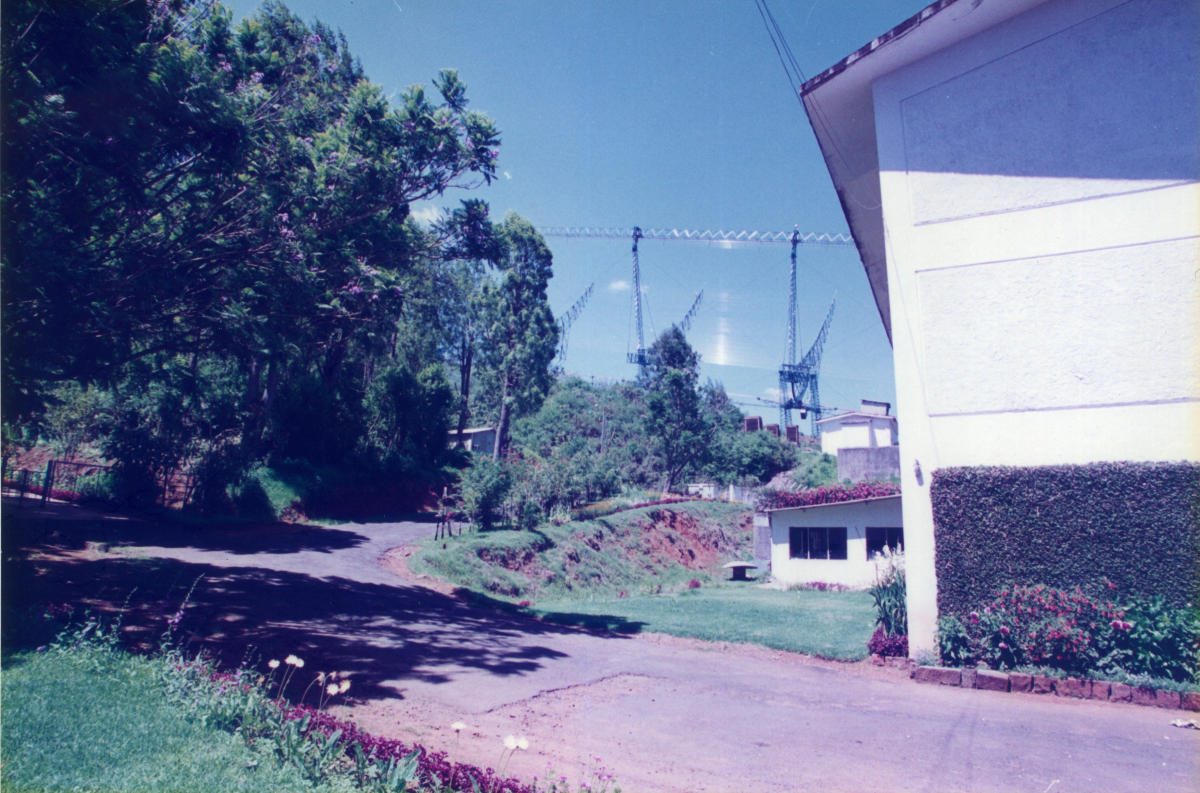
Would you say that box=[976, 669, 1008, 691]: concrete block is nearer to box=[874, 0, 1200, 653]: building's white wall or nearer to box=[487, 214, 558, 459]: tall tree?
box=[874, 0, 1200, 653]: building's white wall

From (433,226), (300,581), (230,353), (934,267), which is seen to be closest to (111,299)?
(230,353)

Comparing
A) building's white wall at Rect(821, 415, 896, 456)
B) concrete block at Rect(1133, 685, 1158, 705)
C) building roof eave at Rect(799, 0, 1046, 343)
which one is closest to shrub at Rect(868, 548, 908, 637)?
concrete block at Rect(1133, 685, 1158, 705)

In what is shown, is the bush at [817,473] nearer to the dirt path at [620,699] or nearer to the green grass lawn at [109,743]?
the dirt path at [620,699]

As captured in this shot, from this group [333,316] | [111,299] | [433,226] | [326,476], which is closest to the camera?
[111,299]

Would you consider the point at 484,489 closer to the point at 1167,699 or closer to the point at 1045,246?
the point at 1045,246

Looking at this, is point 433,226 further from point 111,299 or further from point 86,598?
point 86,598

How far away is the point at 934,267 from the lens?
33.4ft

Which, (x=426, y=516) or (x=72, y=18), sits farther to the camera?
(x=426, y=516)

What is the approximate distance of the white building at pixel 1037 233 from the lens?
8.76 metres

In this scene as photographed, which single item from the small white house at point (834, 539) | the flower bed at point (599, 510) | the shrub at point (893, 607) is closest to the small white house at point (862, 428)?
the flower bed at point (599, 510)

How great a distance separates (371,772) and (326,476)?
22.1 meters

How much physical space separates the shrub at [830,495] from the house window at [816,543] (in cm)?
112

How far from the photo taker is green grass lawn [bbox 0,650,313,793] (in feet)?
12.0

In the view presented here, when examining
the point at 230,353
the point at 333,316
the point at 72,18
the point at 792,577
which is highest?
the point at 72,18
